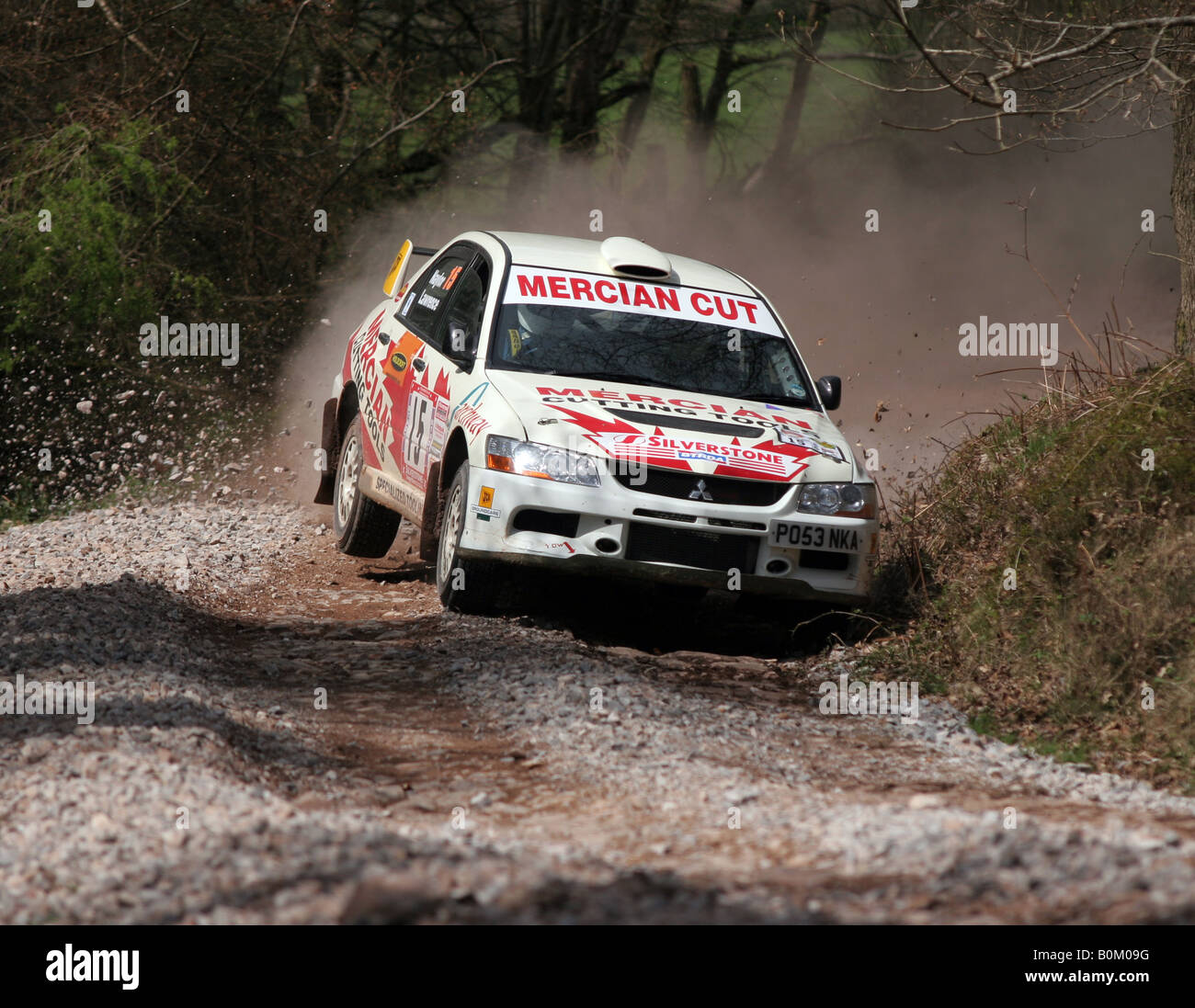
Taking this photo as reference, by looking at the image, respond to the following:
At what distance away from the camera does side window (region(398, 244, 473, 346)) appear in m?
9.23

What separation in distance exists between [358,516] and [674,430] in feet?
10.4

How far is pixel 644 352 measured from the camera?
8484mm

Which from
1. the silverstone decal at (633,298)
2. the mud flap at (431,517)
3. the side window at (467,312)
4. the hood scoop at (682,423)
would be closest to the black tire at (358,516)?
the side window at (467,312)

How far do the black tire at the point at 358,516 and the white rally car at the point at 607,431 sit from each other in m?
0.25

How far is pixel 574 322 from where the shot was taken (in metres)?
8.56

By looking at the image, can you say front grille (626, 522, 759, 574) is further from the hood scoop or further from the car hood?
the hood scoop

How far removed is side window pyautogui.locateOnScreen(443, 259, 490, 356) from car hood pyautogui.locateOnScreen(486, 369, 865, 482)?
44 cm

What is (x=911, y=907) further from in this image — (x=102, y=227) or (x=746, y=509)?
(x=102, y=227)

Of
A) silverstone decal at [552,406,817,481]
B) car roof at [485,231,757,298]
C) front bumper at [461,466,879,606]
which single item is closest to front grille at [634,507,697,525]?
front bumper at [461,466,879,606]

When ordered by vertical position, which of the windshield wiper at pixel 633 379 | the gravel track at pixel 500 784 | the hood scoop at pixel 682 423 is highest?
the windshield wiper at pixel 633 379

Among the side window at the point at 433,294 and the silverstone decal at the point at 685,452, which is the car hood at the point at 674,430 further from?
the side window at the point at 433,294

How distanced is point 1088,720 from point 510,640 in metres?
2.78

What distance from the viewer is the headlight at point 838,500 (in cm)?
768
